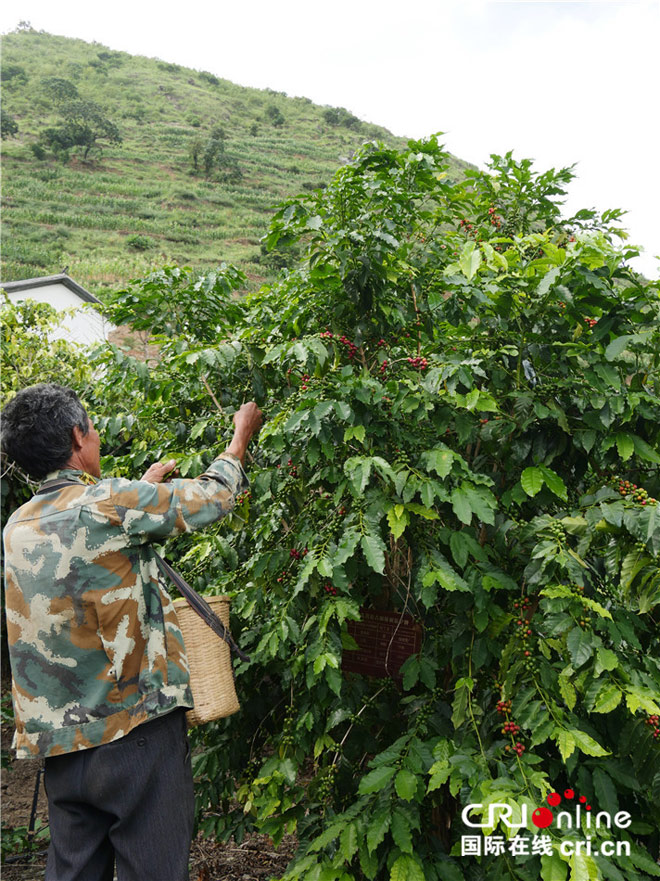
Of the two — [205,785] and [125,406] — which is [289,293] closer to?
[205,785]

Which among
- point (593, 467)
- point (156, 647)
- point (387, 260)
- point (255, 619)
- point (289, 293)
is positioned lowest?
point (255, 619)

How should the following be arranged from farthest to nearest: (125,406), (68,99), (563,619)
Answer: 1. (68,99)
2. (125,406)
3. (563,619)

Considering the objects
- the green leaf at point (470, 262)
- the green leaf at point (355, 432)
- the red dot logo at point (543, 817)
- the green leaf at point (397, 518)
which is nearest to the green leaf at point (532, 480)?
the green leaf at point (397, 518)

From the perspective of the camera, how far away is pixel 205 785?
8.93 ft

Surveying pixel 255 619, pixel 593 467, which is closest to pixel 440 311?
pixel 593 467

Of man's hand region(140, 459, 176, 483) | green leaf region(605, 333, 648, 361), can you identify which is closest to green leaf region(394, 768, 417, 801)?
man's hand region(140, 459, 176, 483)

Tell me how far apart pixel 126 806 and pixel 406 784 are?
751 mm

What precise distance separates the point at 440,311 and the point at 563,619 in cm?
115

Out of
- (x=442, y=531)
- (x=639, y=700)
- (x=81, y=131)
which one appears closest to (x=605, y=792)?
(x=639, y=700)

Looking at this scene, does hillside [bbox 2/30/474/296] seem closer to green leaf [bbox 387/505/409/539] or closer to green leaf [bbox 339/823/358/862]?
green leaf [bbox 387/505/409/539]

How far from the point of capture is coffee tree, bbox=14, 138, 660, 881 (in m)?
1.90

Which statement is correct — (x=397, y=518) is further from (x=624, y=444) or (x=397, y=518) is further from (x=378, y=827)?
(x=378, y=827)

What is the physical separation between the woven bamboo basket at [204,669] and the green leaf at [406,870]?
2.08ft

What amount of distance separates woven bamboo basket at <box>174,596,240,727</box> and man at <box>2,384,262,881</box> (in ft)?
0.37
